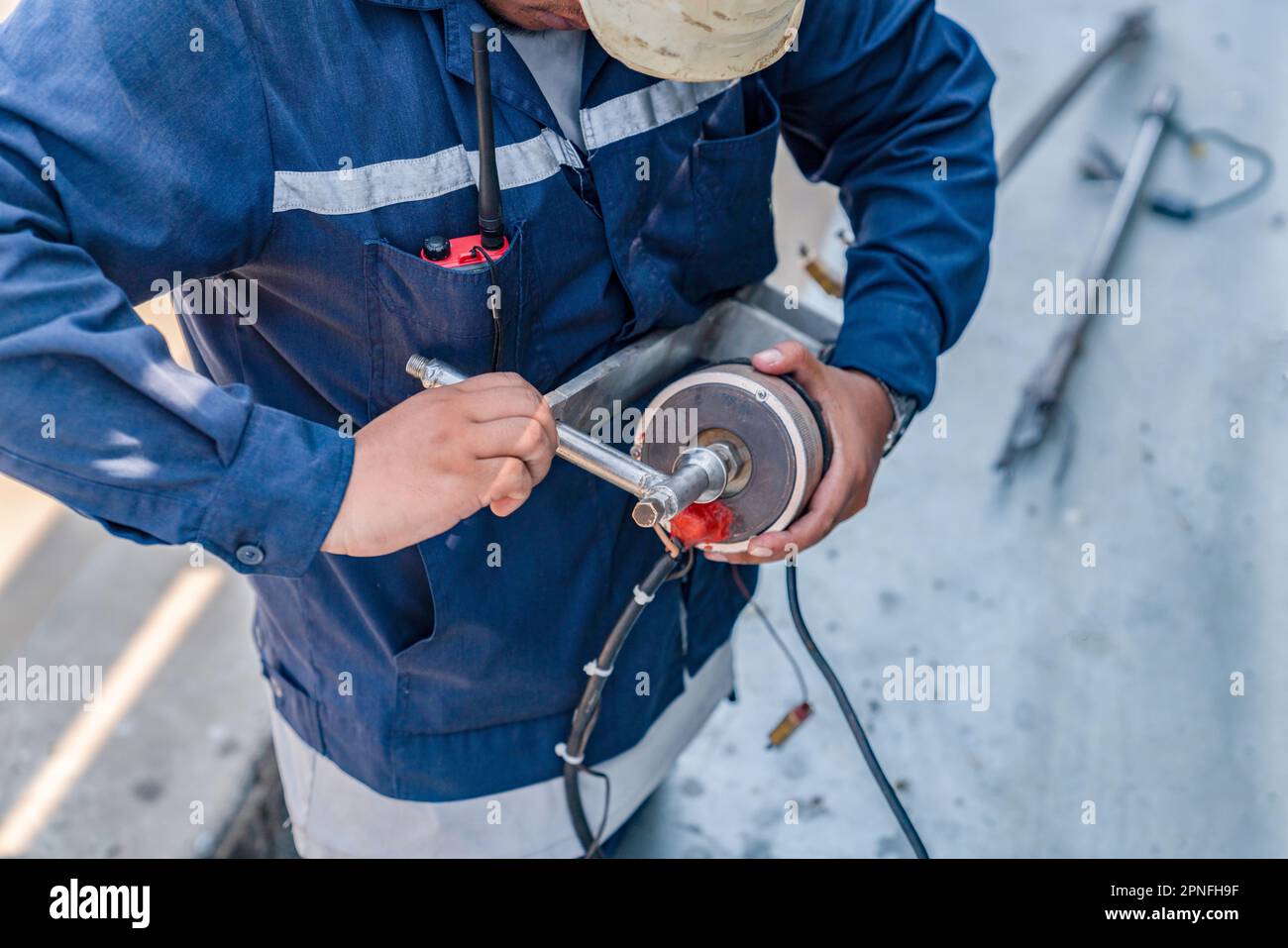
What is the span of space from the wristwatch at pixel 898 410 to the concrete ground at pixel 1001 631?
631 millimetres

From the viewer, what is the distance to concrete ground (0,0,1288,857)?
1.57 meters

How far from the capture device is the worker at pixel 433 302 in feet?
2.42

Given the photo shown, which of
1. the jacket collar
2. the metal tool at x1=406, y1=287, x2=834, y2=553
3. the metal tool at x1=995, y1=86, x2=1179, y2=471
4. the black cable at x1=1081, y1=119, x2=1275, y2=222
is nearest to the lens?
the jacket collar

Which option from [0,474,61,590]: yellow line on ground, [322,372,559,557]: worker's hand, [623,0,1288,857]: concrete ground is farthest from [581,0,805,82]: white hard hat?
[0,474,61,590]: yellow line on ground

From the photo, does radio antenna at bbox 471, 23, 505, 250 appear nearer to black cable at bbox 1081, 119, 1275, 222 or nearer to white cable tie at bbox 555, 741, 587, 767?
white cable tie at bbox 555, 741, 587, 767

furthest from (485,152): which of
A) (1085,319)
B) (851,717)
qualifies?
(1085,319)

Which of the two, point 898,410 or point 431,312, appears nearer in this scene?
point 431,312

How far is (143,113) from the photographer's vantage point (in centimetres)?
74

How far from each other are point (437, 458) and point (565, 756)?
1.54ft

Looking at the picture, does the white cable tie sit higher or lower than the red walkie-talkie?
lower

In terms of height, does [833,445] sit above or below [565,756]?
above

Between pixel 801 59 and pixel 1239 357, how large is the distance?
1.22 m

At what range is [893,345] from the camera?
1141 millimetres

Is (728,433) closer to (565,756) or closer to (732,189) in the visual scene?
(732,189)
